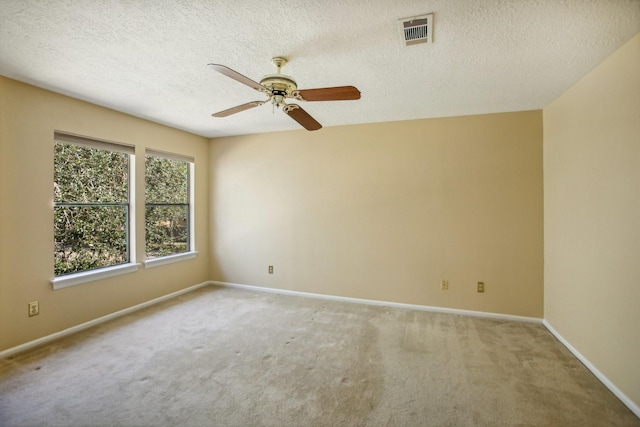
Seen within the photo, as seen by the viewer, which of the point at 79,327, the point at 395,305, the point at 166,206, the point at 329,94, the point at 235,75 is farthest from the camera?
the point at 166,206

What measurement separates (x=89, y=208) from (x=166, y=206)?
1.04m

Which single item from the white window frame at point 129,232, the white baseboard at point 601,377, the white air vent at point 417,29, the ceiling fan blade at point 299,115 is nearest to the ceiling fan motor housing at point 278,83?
the ceiling fan blade at point 299,115

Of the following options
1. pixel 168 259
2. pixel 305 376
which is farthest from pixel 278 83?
pixel 168 259

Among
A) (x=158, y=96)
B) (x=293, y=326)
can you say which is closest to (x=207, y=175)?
(x=158, y=96)

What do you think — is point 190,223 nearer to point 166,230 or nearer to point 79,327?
point 166,230

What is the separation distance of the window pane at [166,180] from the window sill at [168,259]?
30.9 inches

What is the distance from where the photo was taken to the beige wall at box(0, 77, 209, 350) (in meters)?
2.51

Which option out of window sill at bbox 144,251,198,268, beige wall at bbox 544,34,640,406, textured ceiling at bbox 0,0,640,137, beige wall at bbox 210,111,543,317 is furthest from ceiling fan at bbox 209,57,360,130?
window sill at bbox 144,251,198,268

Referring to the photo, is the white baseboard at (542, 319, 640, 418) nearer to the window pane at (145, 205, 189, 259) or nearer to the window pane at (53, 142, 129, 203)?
the window pane at (145, 205, 189, 259)

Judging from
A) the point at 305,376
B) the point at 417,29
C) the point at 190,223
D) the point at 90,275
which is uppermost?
the point at 417,29

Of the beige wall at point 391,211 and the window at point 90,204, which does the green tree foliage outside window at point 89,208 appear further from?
the beige wall at point 391,211

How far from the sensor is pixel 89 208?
3152 mm

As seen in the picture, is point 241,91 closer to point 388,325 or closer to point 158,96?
point 158,96

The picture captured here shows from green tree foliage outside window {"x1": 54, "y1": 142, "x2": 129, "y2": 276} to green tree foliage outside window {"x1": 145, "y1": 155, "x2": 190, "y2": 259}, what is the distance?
12.3 inches
